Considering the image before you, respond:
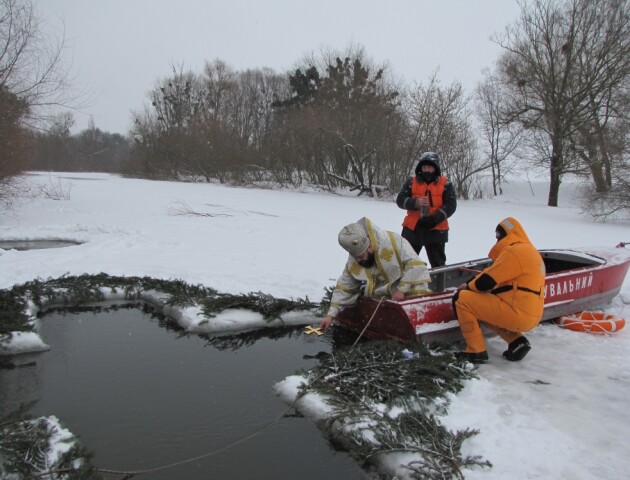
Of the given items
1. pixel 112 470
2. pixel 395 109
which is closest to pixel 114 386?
pixel 112 470

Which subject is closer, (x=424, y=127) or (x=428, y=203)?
(x=428, y=203)

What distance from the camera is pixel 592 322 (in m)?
5.34

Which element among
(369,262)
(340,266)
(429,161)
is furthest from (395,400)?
(340,266)

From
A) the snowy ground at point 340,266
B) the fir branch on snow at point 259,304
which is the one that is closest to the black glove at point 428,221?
the snowy ground at point 340,266

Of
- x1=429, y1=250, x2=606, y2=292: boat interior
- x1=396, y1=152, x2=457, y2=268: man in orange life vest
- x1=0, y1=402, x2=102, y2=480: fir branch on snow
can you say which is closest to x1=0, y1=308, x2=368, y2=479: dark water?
x1=0, y1=402, x2=102, y2=480: fir branch on snow

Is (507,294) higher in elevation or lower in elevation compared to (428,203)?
lower

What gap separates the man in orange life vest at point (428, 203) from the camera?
5.80m

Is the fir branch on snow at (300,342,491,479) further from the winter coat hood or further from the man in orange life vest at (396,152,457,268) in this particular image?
the winter coat hood

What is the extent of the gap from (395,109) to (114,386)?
2289 cm

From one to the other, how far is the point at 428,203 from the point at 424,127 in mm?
18619

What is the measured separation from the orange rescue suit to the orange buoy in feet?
5.39

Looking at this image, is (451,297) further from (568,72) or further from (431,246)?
(568,72)

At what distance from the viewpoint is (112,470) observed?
9.88 ft

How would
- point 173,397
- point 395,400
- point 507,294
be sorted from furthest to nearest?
point 507,294
point 173,397
point 395,400
